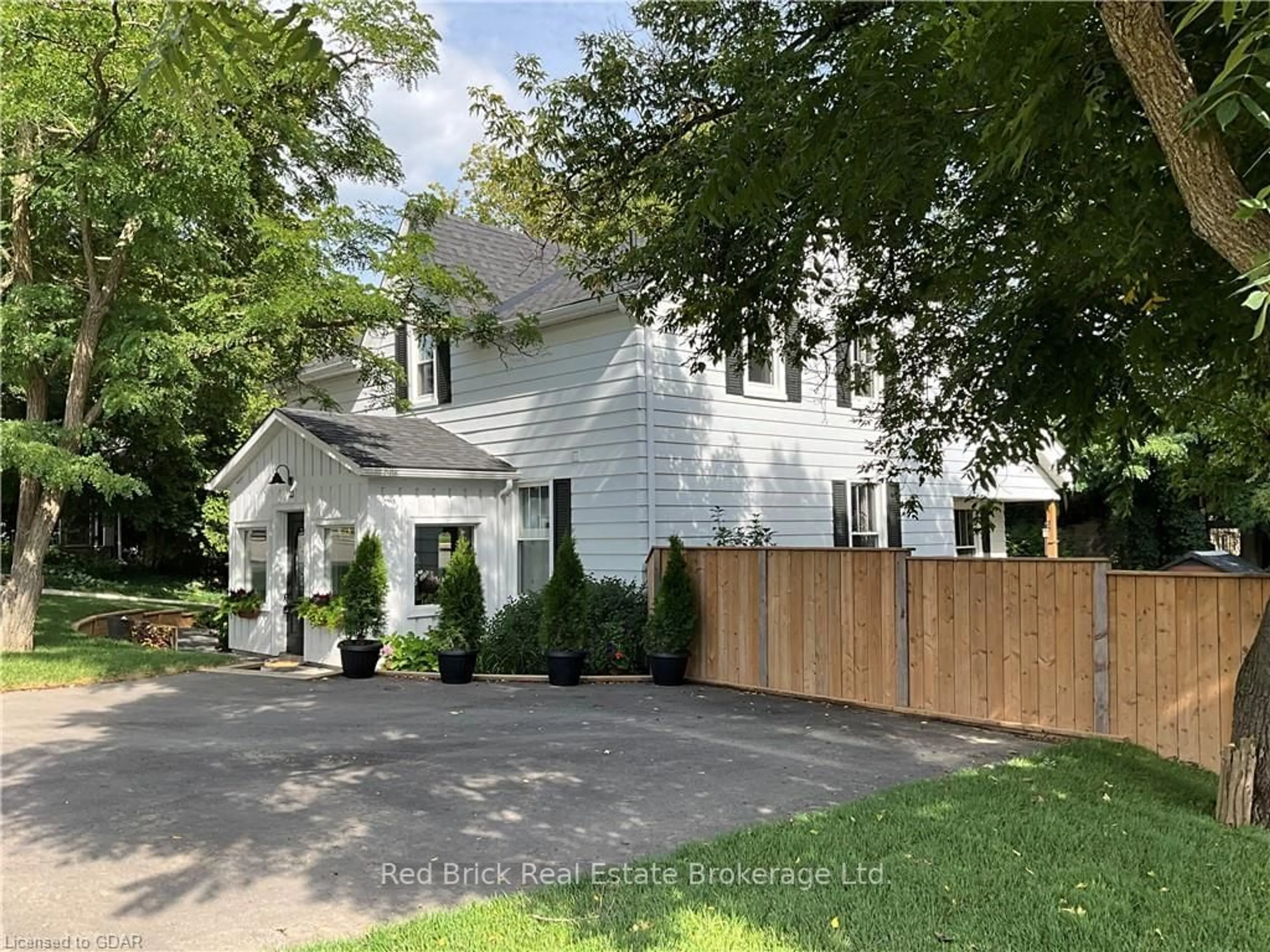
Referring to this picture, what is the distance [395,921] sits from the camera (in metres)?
3.84

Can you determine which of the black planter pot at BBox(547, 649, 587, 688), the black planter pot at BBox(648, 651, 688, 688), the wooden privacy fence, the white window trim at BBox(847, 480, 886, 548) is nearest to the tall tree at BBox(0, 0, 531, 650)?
the black planter pot at BBox(547, 649, 587, 688)

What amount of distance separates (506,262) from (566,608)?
8309mm

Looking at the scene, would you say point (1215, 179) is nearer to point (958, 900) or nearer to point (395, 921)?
point (958, 900)

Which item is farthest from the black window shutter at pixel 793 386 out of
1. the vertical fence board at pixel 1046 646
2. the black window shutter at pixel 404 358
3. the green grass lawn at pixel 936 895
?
the green grass lawn at pixel 936 895

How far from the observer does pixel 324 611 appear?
489 inches

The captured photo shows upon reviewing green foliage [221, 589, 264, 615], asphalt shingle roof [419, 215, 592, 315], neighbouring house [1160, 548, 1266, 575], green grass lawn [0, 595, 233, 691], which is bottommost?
green grass lawn [0, 595, 233, 691]

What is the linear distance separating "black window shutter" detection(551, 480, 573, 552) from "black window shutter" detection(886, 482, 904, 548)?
19.8 feet

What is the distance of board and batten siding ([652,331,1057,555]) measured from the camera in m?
12.4

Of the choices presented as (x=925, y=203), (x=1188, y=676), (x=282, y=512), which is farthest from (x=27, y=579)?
(x=1188, y=676)

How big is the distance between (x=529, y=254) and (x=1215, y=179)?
49.9 ft

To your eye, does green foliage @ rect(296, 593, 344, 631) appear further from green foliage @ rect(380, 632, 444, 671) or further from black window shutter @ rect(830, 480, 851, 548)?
black window shutter @ rect(830, 480, 851, 548)

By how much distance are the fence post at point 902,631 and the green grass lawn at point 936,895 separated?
3.34 m

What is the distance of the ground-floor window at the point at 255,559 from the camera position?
14375mm

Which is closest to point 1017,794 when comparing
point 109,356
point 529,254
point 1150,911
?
point 1150,911
